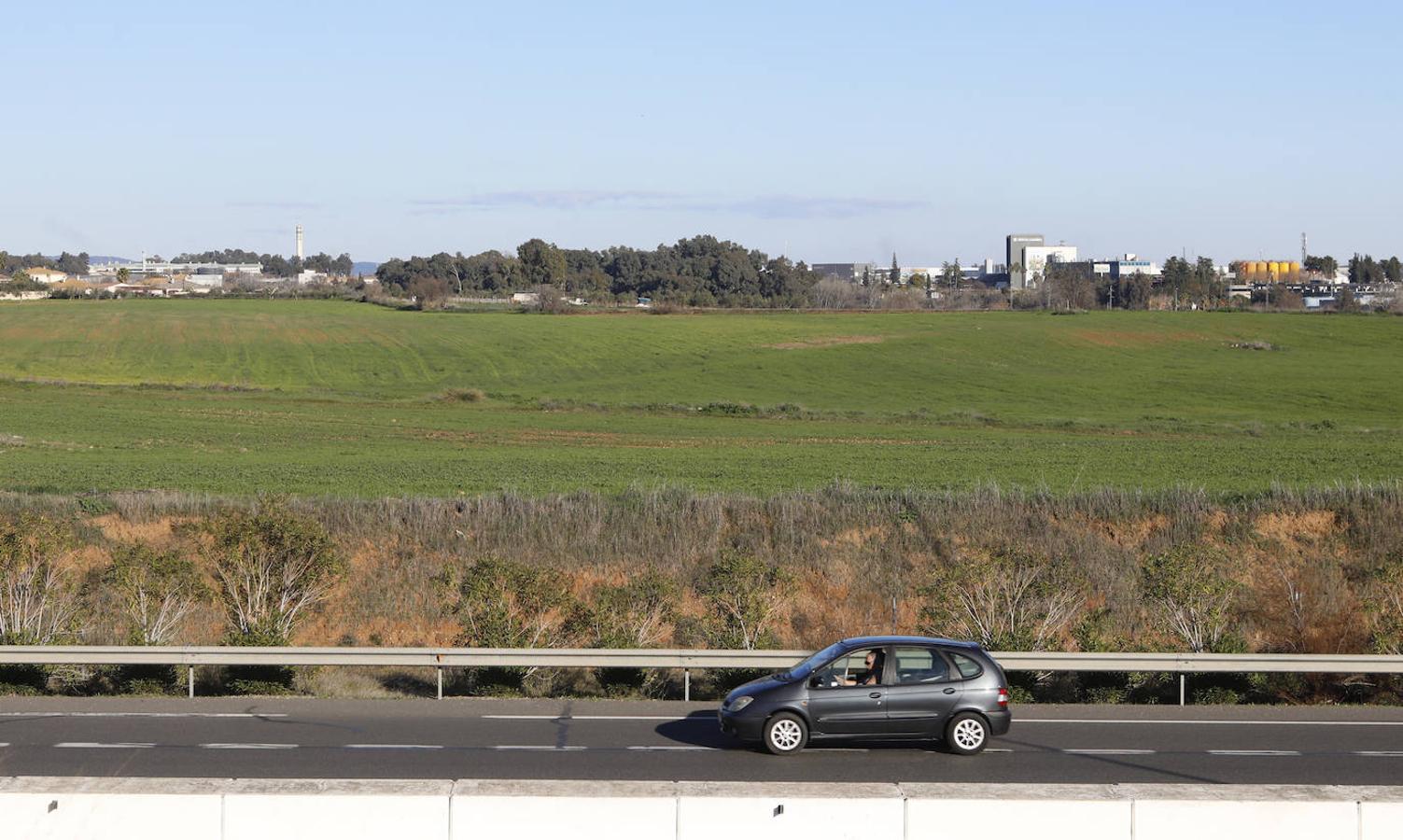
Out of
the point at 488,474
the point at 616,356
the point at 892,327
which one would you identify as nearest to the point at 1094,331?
the point at 892,327

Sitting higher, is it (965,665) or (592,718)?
(965,665)

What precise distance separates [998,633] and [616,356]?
224ft

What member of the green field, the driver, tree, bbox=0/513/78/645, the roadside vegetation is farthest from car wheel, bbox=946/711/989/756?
the green field

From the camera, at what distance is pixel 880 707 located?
1443 cm

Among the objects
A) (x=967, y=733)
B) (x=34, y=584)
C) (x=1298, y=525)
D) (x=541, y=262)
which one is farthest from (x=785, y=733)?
(x=541, y=262)

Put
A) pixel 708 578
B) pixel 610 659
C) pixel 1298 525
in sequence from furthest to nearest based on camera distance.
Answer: pixel 1298 525 < pixel 708 578 < pixel 610 659

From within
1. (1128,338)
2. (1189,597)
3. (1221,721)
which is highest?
(1128,338)

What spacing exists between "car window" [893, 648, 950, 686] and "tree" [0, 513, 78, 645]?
1370 cm

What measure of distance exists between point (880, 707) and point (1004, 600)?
915 centimetres

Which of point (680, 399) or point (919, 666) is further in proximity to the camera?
point (680, 399)

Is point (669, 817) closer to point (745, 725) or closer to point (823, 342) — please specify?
point (745, 725)

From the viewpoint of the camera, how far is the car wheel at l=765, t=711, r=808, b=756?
567 inches

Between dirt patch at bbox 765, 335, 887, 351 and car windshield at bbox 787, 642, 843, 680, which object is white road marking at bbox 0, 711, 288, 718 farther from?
dirt patch at bbox 765, 335, 887, 351

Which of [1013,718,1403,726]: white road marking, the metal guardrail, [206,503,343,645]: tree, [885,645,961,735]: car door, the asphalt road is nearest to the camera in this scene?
the asphalt road
